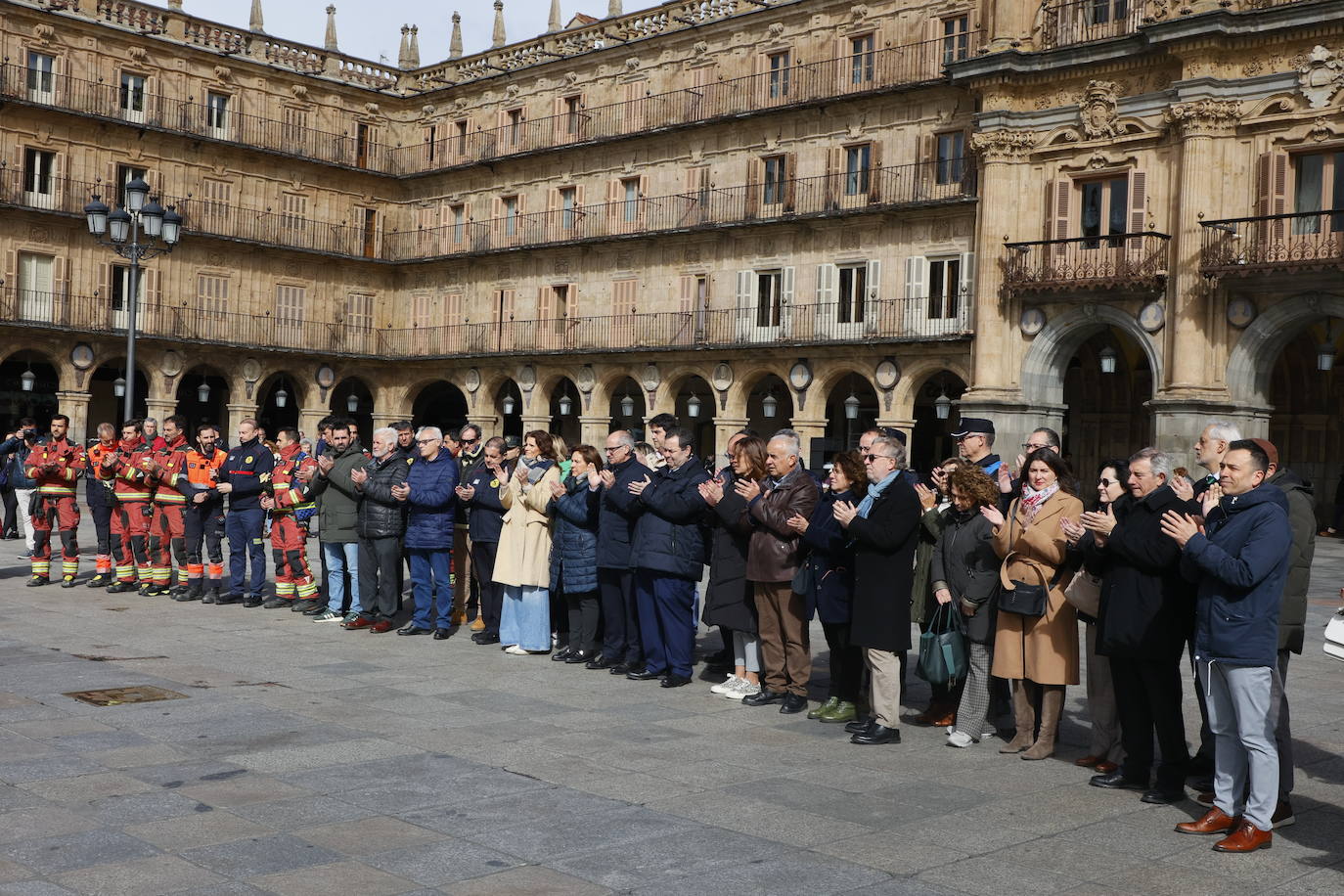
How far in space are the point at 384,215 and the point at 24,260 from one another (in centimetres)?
1047

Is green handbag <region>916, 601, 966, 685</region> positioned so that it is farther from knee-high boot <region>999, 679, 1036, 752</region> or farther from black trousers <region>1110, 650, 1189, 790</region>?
black trousers <region>1110, 650, 1189, 790</region>

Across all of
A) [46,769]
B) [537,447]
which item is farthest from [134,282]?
[46,769]

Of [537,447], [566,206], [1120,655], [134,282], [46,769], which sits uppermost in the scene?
[566,206]

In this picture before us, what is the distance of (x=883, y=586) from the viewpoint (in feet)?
26.0

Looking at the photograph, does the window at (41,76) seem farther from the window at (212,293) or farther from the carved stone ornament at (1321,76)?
the carved stone ornament at (1321,76)

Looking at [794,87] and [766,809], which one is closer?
[766,809]

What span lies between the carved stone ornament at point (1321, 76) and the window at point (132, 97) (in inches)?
1091

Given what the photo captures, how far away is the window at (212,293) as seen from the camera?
37188 millimetres

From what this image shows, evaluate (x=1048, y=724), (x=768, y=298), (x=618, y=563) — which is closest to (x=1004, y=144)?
(x=768, y=298)

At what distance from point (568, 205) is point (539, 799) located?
105 feet

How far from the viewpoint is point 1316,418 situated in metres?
28.9

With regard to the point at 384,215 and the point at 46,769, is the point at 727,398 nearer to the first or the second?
the point at 384,215

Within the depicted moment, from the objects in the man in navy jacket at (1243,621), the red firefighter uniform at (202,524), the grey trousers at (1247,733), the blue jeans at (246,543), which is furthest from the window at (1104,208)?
the grey trousers at (1247,733)

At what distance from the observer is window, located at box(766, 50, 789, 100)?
1287 inches
